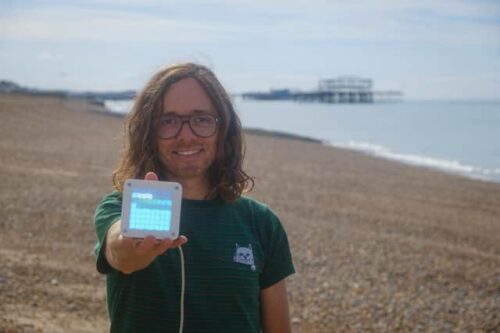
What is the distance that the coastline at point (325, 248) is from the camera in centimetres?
648

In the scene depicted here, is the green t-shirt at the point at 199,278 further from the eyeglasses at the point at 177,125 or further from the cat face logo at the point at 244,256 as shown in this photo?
the eyeglasses at the point at 177,125

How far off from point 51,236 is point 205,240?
6.89m

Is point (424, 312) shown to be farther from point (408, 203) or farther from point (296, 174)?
point (296, 174)

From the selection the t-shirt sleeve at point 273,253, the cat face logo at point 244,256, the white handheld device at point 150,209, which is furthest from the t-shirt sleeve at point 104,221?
the t-shirt sleeve at point 273,253

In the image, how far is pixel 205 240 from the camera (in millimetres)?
2195

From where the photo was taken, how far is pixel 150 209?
1.92 meters

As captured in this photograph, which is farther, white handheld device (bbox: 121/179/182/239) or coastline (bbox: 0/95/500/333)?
coastline (bbox: 0/95/500/333)

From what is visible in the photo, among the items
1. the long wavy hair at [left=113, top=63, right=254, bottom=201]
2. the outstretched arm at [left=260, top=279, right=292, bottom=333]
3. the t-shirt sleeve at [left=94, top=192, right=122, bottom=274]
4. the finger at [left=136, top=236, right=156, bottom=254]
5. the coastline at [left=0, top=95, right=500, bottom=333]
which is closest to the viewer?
the finger at [left=136, top=236, right=156, bottom=254]

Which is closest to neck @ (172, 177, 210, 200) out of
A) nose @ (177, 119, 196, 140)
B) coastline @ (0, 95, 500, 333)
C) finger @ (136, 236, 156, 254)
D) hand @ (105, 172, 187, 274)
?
nose @ (177, 119, 196, 140)

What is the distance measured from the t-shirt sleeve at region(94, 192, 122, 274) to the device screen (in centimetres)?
22

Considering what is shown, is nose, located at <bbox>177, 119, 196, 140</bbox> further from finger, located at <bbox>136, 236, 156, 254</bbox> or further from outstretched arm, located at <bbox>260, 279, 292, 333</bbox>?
outstretched arm, located at <bbox>260, 279, 292, 333</bbox>

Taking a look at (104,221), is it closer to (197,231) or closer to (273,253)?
(197,231)

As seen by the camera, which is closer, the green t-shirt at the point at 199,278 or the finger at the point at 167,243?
the finger at the point at 167,243

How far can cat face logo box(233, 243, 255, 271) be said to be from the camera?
87.3 inches
